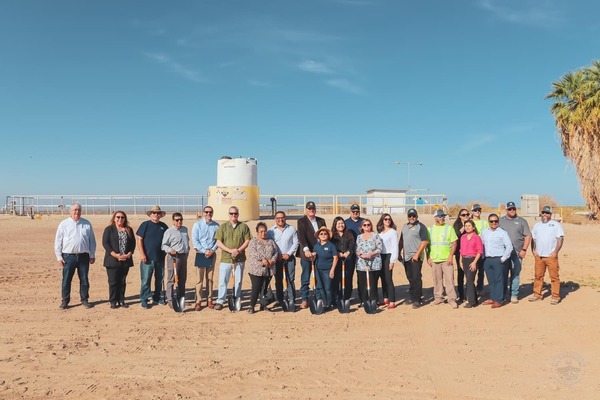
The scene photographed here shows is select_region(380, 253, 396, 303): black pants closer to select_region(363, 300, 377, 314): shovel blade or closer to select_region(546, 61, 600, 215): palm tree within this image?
select_region(363, 300, 377, 314): shovel blade

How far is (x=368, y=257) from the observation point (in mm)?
7648

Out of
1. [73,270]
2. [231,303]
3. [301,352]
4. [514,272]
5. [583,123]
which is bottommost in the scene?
[301,352]

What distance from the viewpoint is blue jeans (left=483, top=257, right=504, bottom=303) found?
794 centimetres

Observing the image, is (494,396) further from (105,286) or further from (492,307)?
(105,286)

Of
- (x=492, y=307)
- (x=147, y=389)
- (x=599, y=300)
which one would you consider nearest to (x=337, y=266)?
(x=492, y=307)

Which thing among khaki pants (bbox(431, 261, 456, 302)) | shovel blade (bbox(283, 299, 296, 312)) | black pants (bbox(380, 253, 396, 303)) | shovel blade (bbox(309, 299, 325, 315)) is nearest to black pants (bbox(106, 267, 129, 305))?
shovel blade (bbox(283, 299, 296, 312))

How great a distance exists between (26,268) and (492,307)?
11.3 m

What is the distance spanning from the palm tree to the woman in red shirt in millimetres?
19018

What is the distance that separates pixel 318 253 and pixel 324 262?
174 mm

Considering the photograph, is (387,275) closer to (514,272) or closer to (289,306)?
(289,306)

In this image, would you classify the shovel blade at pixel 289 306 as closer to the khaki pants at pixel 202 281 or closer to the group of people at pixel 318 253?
the group of people at pixel 318 253

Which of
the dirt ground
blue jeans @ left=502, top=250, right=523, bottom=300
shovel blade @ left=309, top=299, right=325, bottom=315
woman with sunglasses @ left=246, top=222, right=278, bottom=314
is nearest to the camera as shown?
the dirt ground

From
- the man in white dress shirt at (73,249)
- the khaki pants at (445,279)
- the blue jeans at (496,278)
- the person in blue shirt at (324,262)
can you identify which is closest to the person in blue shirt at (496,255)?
the blue jeans at (496,278)

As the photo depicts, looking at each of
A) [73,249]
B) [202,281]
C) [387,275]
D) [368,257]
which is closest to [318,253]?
[368,257]
